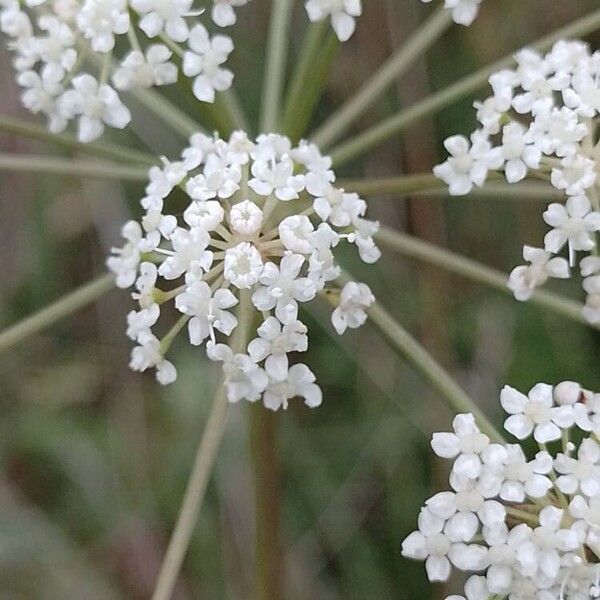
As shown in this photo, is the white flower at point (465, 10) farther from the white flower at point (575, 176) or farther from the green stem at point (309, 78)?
the white flower at point (575, 176)

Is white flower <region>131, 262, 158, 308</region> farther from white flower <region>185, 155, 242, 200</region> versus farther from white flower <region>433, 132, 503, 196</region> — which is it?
white flower <region>433, 132, 503, 196</region>

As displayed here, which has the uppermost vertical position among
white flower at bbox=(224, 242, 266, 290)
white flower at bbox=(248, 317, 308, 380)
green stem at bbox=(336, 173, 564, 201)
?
green stem at bbox=(336, 173, 564, 201)

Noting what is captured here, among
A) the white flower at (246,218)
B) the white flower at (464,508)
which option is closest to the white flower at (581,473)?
the white flower at (464,508)

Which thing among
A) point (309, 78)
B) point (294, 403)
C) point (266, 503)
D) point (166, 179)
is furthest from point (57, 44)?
point (294, 403)

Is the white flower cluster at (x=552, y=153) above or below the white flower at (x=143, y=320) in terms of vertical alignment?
above

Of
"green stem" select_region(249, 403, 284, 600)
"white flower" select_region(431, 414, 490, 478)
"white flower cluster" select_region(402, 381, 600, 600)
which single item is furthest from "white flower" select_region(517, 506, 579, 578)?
"green stem" select_region(249, 403, 284, 600)

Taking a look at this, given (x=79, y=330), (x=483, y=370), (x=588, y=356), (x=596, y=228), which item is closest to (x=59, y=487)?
(x=79, y=330)
